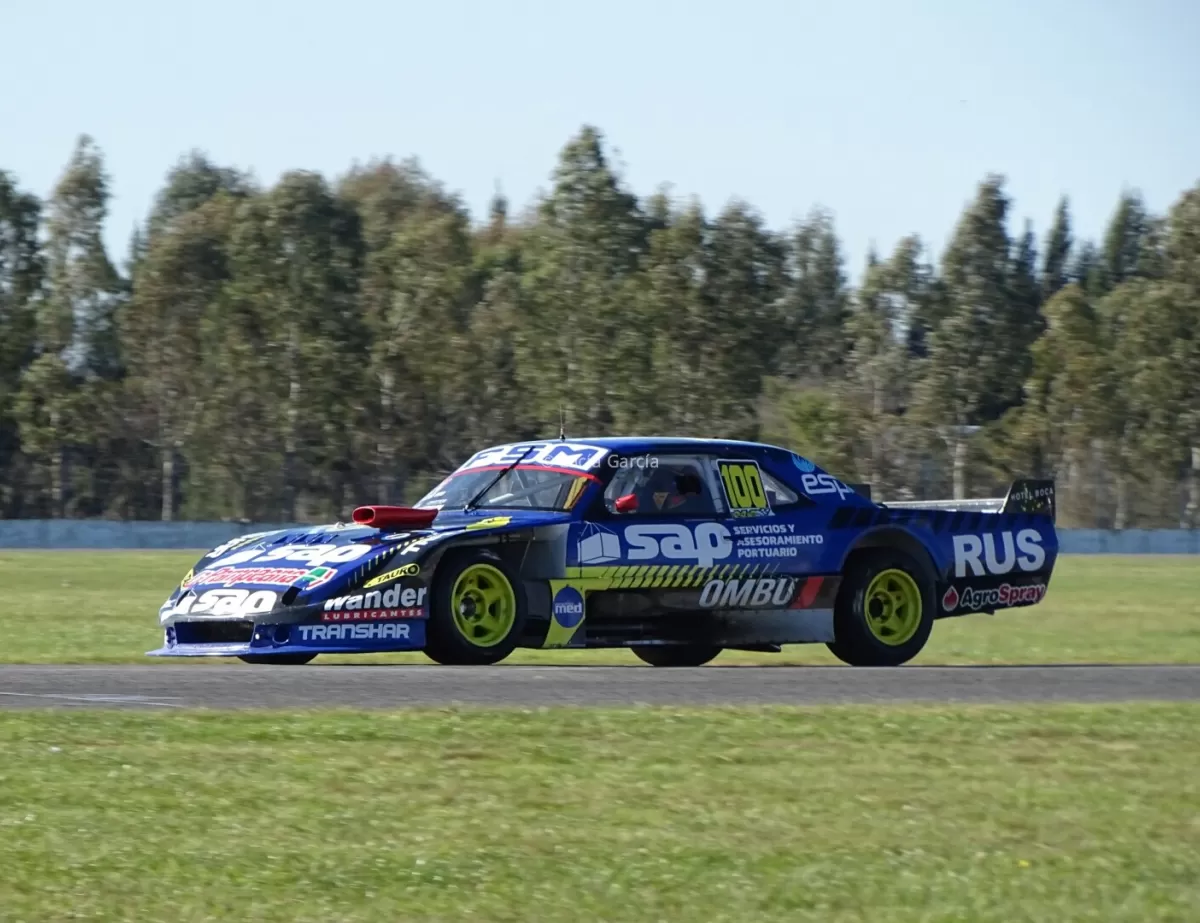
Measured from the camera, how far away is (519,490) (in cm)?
1315

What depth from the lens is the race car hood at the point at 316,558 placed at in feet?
38.5

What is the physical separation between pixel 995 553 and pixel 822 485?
141 cm

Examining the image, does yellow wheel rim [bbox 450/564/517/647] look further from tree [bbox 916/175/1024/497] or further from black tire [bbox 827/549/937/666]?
tree [bbox 916/175/1024/497]

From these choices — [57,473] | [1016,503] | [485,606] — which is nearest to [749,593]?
[485,606]

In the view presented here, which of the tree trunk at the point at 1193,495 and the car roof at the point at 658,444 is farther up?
the tree trunk at the point at 1193,495

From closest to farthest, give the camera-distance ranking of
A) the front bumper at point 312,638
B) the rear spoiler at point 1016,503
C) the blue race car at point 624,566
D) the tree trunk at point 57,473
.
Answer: the front bumper at point 312,638, the blue race car at point 624,566, the rear spoiler at point 1016,503, the tree trunk at point 57,473

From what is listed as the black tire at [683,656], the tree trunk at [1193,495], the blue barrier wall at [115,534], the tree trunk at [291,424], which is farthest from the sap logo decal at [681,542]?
the tree trunk at [1193,495]

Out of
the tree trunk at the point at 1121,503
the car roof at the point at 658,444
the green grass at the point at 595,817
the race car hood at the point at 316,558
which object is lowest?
the green grass at the point at 595,817

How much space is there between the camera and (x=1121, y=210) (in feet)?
366

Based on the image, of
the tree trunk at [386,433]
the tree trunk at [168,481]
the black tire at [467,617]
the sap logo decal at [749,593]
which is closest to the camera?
the black tire at [467,617]

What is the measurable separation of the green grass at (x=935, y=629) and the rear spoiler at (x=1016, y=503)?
62.5 inches

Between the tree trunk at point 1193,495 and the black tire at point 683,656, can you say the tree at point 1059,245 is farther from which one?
the black tire at point 683,656

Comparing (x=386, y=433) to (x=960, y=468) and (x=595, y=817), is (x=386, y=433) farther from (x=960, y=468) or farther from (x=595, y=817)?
(x=595, y=817)

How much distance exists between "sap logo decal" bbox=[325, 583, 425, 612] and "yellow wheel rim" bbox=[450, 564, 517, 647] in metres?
0.35
